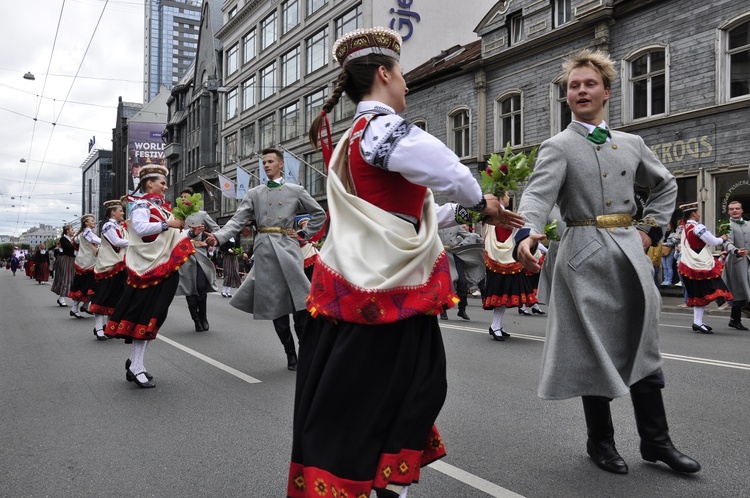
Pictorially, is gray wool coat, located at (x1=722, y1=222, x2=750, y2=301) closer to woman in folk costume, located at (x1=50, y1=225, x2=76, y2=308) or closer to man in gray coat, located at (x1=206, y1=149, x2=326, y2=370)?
man in gray coat, located at (x1=206, y1=149, x2=326, y2=370)

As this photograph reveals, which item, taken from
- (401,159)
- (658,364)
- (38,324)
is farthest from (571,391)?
(38,324)

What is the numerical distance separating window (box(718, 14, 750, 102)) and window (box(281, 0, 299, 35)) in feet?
96.7

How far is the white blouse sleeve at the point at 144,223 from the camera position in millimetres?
6324

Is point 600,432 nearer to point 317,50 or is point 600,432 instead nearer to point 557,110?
point 557,110

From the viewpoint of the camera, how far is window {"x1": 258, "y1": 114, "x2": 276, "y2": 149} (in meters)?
44.9

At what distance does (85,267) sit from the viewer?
44.4 feet

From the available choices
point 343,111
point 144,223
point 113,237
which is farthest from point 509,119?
point 144,223

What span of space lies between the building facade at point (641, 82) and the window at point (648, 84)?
30 millimetres

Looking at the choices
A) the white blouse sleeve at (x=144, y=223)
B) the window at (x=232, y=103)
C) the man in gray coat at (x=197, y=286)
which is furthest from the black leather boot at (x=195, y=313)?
the window at (x=232, y=103)

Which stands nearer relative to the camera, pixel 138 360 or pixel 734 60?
pixel 138 360

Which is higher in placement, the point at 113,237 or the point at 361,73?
the point at 361,73

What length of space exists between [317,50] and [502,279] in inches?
1265

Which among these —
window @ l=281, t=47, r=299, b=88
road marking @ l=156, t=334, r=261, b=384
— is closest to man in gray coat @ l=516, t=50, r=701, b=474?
road marking @ l=156, t=334, r=261, b=384

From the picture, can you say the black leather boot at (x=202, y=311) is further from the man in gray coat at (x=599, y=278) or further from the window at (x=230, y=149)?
the window at (x=230, y=149)
